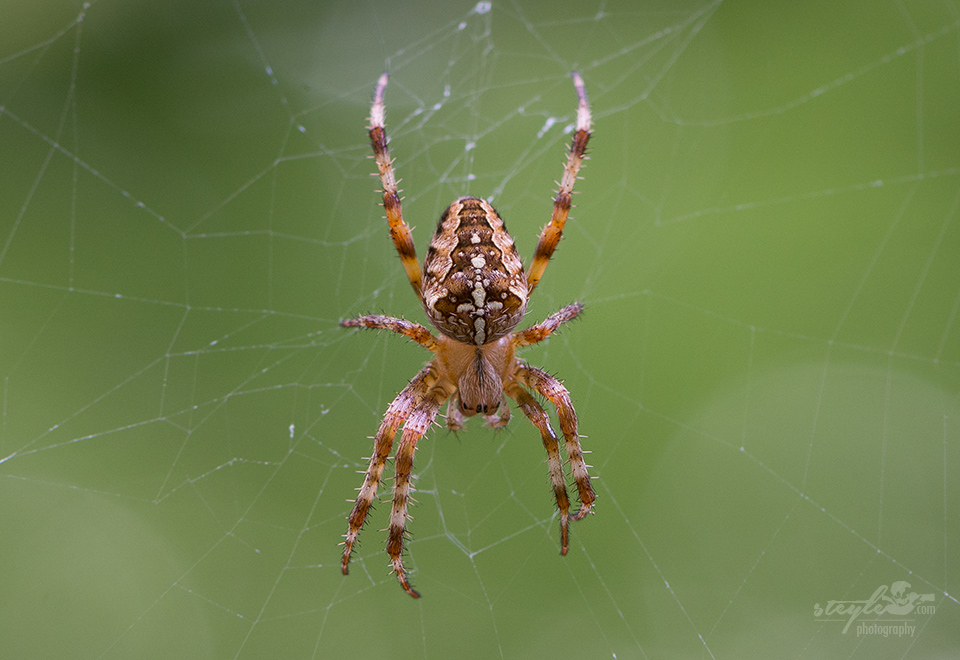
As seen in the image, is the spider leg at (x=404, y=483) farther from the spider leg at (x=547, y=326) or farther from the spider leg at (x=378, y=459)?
the spider leg at (x=547, y=326)

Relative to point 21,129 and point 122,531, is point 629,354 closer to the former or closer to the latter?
point 122,531

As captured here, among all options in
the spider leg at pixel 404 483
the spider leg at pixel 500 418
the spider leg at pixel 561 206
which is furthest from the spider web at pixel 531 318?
the spider leg at pixel 561 206

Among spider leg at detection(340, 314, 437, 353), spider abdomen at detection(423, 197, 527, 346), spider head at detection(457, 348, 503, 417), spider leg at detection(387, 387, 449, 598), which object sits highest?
spider abdomen at detection(423, 197, 527, 346)

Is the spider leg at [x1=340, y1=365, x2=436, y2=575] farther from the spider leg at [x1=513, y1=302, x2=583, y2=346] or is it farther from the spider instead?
the spider leg at [x1=513, y1=302, x2=583, y2=346]

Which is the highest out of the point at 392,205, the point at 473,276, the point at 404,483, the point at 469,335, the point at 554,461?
the point at 392,205

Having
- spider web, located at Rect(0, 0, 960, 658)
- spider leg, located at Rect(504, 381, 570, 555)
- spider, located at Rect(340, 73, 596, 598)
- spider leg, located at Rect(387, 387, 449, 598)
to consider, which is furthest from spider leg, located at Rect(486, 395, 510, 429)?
spider leg, located at Rect(387, 387, 449, 598)

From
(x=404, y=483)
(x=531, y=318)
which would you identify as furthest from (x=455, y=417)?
(x=531, y=318)

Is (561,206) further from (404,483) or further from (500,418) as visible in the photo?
(404,483)
